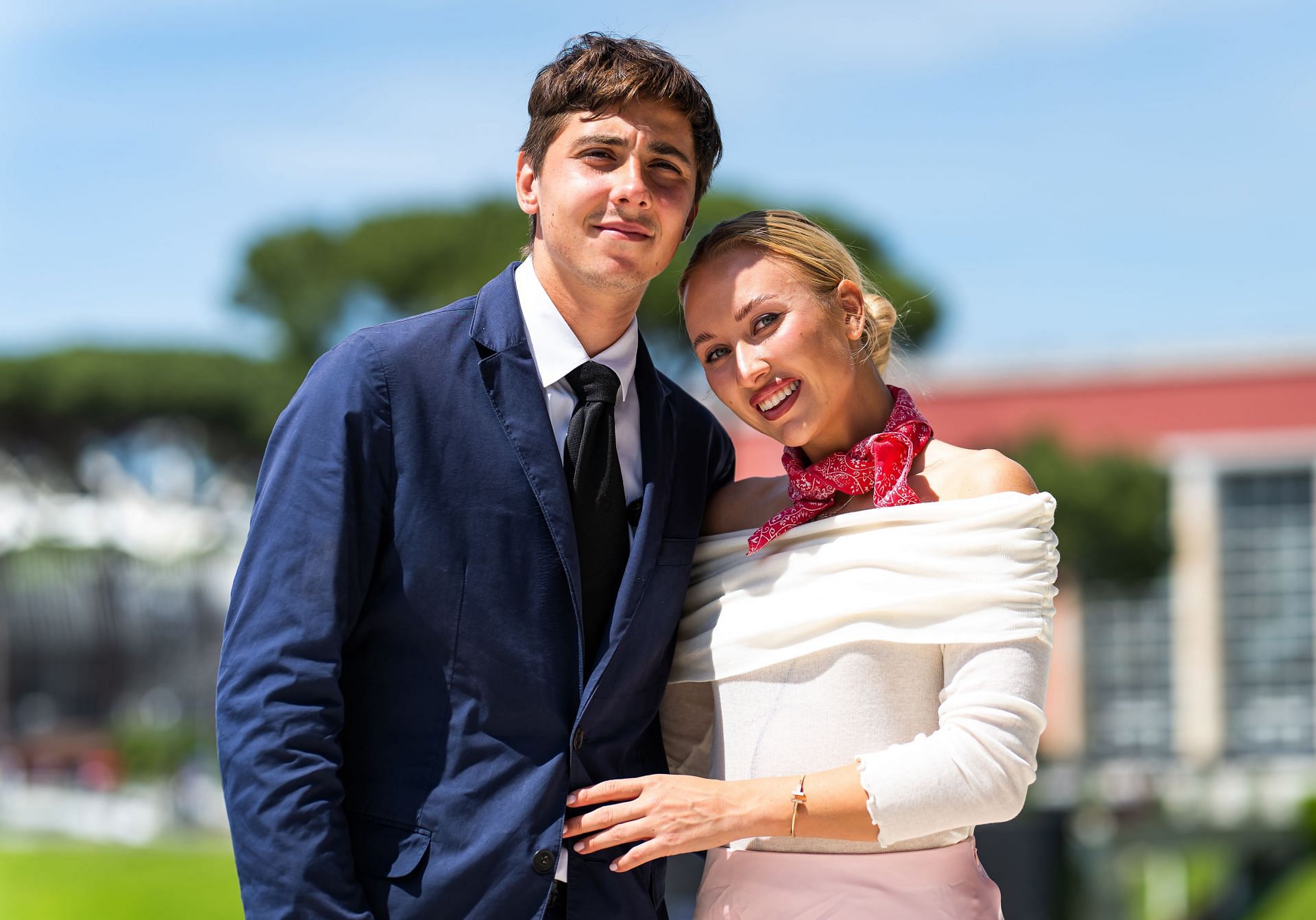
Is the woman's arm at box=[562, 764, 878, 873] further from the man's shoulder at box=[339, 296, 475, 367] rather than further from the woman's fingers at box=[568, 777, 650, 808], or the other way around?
the man's shoulder at box=[339, 296, 475, 367]

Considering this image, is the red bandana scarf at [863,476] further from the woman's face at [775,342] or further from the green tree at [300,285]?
the green tree at [300,285]

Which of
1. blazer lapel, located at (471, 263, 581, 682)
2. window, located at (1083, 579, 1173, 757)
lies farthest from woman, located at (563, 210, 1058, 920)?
window, located at (1083, 579, 1173, 757)

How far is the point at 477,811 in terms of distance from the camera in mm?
2018

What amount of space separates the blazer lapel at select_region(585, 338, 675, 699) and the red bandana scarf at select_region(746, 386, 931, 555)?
19 cm

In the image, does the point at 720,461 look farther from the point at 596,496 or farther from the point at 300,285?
the point at 300,285

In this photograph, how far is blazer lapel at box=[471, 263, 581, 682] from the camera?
211 centimetres

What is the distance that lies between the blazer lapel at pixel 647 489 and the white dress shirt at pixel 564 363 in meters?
0.02

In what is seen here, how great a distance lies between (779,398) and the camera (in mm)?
2369

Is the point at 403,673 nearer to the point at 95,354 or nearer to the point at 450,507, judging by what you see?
the point at 450,507

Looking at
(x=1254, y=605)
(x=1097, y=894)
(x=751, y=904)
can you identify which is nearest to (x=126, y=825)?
(x=1097, y=894)

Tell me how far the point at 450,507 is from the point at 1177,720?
2377 cm

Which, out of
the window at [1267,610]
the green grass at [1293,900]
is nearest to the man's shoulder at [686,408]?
the green grass at [1293,900]

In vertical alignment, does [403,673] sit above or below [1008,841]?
above

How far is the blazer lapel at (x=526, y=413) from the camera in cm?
211
